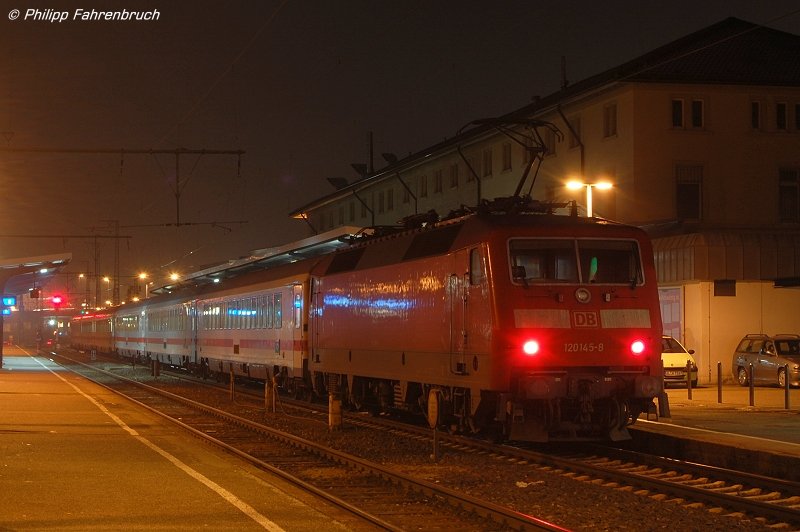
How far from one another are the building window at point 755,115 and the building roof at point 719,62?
2.73 feet

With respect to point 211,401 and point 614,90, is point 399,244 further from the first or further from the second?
point 614,90

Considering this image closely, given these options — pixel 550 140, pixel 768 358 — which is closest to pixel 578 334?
pixel 768 358

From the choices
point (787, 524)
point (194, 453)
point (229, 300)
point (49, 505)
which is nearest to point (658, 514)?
point (787, 524)

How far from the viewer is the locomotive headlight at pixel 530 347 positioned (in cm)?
1497

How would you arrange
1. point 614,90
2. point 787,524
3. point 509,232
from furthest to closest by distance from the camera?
point 614,90, point 509,232, point 787,524

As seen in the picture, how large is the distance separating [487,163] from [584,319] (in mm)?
35599

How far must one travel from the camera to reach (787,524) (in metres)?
10.6

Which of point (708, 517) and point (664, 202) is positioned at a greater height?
point (664, 202)

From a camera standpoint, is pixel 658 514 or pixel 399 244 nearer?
pixel 658 514

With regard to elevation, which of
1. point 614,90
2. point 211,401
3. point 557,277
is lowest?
point 211,401

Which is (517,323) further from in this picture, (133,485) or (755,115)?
(755,115)

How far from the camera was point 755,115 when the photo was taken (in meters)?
39.4

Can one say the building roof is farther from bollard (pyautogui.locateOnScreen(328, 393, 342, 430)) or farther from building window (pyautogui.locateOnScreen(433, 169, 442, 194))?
bollard (pyautogui.locateOnScreen(328, 393, 342, 430))

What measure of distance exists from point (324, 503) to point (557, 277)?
17.2ft
